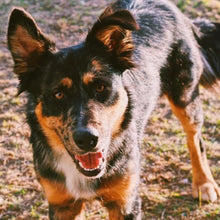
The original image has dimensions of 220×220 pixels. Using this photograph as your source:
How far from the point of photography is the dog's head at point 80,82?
3275 millimetres

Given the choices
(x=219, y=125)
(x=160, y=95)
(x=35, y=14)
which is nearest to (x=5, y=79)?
(x=35, y=14)

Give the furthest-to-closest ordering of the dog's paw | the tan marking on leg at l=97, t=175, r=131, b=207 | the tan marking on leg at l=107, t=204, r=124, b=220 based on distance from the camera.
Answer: the dog's paw, the tan marking on leg at l=107, t=204, r=124, b=220, the tan marking on leg at l=97, t=175, r=131, b=207

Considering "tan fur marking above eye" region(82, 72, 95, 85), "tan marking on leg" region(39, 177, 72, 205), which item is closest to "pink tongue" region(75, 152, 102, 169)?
"tan marking on leg" region(39, 177, 72, 205)

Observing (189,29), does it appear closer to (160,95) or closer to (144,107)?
(160,95)

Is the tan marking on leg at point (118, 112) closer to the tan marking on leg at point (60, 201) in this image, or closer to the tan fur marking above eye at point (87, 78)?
the tan fur marking above eye at point (87, 78)

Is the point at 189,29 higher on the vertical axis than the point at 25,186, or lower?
higher

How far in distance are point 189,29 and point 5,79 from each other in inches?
147

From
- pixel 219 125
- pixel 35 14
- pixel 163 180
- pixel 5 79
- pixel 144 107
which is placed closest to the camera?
pixel 144 107

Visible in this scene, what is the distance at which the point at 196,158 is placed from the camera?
5.09m

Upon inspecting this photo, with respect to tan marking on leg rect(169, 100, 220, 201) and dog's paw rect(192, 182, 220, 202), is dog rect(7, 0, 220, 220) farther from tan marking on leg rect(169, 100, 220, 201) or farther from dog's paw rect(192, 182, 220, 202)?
dog's paw rect(192, 182, 220, 202)

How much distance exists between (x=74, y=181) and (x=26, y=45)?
4.61 feet

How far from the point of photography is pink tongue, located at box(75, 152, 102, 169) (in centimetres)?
346

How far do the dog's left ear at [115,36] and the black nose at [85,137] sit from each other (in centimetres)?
89

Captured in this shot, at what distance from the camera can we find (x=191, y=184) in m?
5.18
